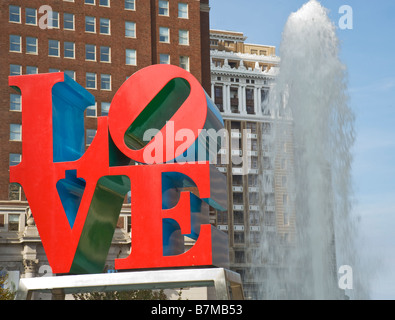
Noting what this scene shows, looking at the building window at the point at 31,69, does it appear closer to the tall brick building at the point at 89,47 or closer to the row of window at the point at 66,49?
the tall brick building at the point at 89,47

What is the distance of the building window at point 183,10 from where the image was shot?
198ft

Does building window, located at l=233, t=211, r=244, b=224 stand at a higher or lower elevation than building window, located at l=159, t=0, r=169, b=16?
lower

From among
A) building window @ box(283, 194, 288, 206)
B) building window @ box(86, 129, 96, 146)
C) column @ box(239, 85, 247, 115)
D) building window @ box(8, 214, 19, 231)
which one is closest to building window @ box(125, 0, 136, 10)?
building window @ box(86, 129, 96, 146)

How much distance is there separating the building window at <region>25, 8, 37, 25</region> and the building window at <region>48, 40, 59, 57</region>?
2022mm

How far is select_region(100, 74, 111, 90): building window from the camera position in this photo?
185 feet

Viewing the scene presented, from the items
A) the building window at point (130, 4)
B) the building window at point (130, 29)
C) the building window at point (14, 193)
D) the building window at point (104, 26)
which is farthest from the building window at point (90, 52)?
the building window at point (14, 193)

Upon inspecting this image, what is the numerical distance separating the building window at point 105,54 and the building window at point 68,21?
9.98 feet

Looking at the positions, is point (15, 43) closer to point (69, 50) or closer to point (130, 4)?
point (69, 50)

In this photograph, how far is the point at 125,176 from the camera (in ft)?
56.5

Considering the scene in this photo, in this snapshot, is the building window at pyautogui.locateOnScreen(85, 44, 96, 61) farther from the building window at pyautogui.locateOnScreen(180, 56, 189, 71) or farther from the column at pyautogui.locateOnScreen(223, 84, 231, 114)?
the column at pyautogui.locateOnScreen(223, 84, 231, 114)

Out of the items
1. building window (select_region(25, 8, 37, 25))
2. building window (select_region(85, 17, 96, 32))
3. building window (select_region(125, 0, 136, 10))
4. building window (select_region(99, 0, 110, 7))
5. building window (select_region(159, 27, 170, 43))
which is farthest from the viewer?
building window (select_region(159, 27, 170, 43))

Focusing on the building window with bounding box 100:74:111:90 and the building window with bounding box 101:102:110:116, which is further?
the building window with bounding box 100:74:111:90
